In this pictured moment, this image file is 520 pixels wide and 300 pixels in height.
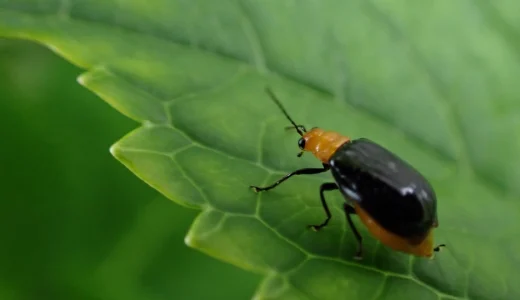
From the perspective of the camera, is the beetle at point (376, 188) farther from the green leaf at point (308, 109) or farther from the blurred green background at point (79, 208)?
the blurred green background at point (79, 208)

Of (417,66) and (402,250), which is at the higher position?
(417,66)

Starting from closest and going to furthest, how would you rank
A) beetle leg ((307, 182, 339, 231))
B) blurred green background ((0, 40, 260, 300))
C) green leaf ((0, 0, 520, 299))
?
green leaf ((0, 0, 520, 299))
beetle leg ((307, 182, 339, 231))
blurred green background ((0, 40, 260, 300))

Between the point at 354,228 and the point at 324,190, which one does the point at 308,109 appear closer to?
the point at 324,190

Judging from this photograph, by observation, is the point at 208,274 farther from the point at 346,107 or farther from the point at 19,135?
the point at 346,107

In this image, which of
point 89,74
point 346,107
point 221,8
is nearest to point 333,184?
point 346,107

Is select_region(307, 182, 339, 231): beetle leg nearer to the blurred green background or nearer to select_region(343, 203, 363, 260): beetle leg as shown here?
select_region(343, 203, 363, 260): beetle leg

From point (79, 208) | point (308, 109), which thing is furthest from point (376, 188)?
point (79, 208)

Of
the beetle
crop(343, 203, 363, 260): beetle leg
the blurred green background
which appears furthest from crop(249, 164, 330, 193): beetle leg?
the blurred green background

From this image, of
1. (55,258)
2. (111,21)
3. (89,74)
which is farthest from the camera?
(55,258)
